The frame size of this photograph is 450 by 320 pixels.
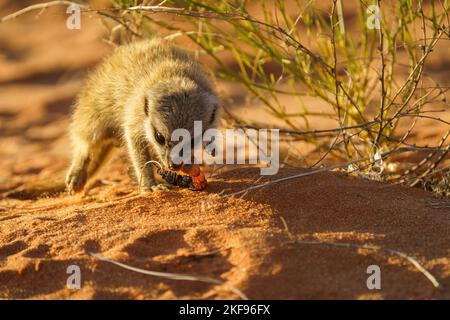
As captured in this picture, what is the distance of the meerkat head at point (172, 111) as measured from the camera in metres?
4.53

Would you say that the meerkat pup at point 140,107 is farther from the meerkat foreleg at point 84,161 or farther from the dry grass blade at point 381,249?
the dry grass blade at point 381,249

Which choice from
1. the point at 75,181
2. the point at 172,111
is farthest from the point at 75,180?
the point at 172,111

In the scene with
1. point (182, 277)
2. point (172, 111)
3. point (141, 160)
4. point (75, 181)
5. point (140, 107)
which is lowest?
point (182, 277)

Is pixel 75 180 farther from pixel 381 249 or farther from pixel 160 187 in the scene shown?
pixel 381 249

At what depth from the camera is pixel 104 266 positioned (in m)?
3.43

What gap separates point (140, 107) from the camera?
4.97 meters

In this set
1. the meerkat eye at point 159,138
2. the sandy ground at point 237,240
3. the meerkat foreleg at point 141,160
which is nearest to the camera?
the sandy ground at point 237,240

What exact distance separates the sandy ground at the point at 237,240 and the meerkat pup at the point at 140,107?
37 centimetres

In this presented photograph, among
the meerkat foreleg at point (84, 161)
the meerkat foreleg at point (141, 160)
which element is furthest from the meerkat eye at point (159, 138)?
the meerkat foreleg at point (84, 161)

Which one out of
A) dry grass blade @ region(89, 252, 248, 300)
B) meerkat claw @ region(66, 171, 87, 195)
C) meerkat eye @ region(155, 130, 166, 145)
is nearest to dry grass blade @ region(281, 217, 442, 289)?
dry grass blade @ region(89, 252, 248, 300)

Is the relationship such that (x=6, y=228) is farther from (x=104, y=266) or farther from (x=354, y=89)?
(x=354, y=89)

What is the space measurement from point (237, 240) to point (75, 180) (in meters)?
2.58
